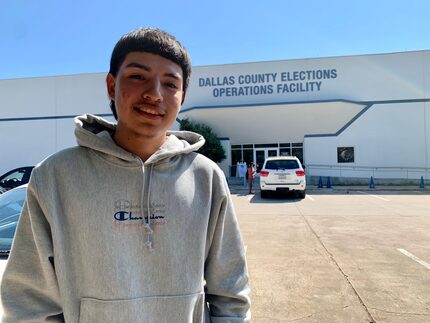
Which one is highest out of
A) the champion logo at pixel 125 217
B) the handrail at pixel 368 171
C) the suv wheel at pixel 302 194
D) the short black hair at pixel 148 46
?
the short black hair at pixel 148 46

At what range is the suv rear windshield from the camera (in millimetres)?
13758

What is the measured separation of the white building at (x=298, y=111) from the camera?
21922mm

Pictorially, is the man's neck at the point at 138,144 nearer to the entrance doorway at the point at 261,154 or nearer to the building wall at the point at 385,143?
the building wall at the point at 385,143

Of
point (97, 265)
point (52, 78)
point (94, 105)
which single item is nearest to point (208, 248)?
point (97, 265)

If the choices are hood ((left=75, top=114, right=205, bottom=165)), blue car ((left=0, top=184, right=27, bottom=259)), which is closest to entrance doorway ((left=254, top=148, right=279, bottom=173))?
blue car ((left=0, top=184, right=27, bottom=259))

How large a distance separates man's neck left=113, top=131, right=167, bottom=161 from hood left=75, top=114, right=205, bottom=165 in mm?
33

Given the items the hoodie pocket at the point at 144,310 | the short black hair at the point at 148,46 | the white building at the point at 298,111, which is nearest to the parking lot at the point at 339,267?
the hoodie pocket at the point at 144,310

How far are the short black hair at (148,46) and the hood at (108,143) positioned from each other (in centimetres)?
25

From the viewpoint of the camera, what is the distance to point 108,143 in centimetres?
132

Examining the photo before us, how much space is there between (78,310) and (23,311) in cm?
19

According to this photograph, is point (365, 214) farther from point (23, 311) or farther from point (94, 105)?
point (94, 105)

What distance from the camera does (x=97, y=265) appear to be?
121 cm

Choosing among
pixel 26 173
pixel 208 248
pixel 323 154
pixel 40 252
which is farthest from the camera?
pixel 323 154

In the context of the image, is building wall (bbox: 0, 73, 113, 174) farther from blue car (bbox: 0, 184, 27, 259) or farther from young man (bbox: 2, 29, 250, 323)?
young man (bbox: 2, 29, 250, 323)
